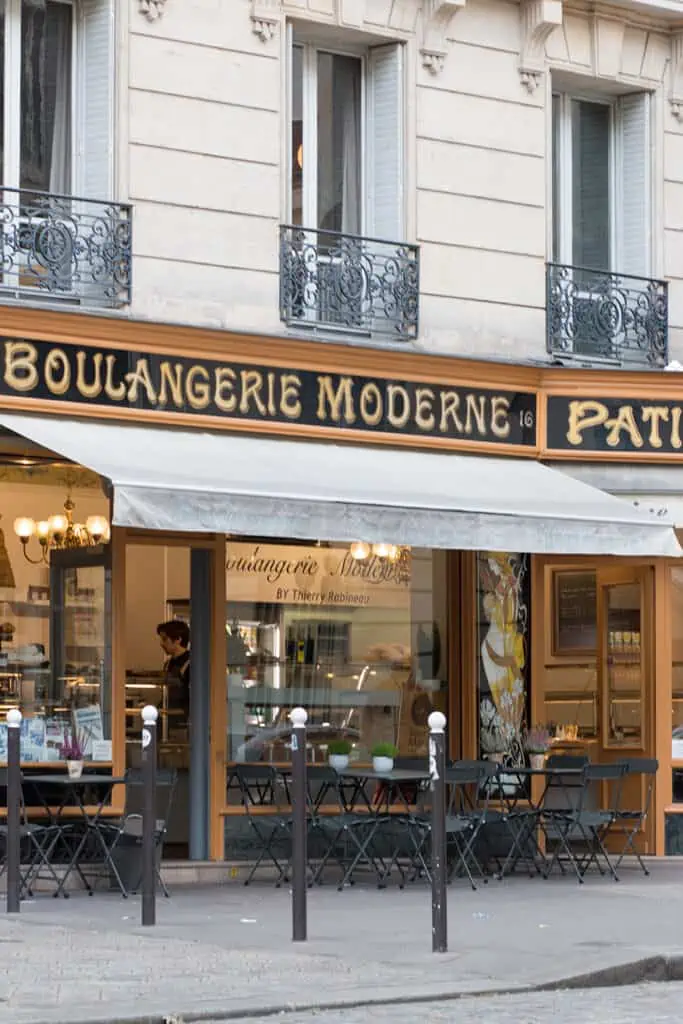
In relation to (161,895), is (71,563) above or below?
above

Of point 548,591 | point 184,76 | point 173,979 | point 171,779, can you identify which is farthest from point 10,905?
point 548,591

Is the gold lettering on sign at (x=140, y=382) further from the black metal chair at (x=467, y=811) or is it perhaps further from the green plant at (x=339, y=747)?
the black metal chair at (x=467, y=811)

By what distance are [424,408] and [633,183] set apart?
119 inches

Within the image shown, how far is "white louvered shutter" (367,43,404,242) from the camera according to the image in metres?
15.2

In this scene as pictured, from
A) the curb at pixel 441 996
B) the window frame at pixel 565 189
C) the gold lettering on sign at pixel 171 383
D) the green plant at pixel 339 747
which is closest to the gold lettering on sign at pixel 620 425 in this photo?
the window frame at pixel 565 189

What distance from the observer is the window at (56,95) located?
541 inches

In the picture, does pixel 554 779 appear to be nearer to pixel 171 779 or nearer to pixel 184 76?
pixel 171 779

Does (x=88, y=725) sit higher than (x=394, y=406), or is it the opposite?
(x=394, y=406)

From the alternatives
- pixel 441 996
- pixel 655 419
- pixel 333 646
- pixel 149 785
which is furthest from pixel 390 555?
pixel 441 996

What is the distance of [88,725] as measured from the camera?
1384 centimetres

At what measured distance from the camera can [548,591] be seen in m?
17.2

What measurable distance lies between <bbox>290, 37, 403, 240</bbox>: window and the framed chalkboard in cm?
348

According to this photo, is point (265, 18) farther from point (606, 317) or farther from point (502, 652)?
point (502, 652)

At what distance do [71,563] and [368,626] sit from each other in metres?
2.52
